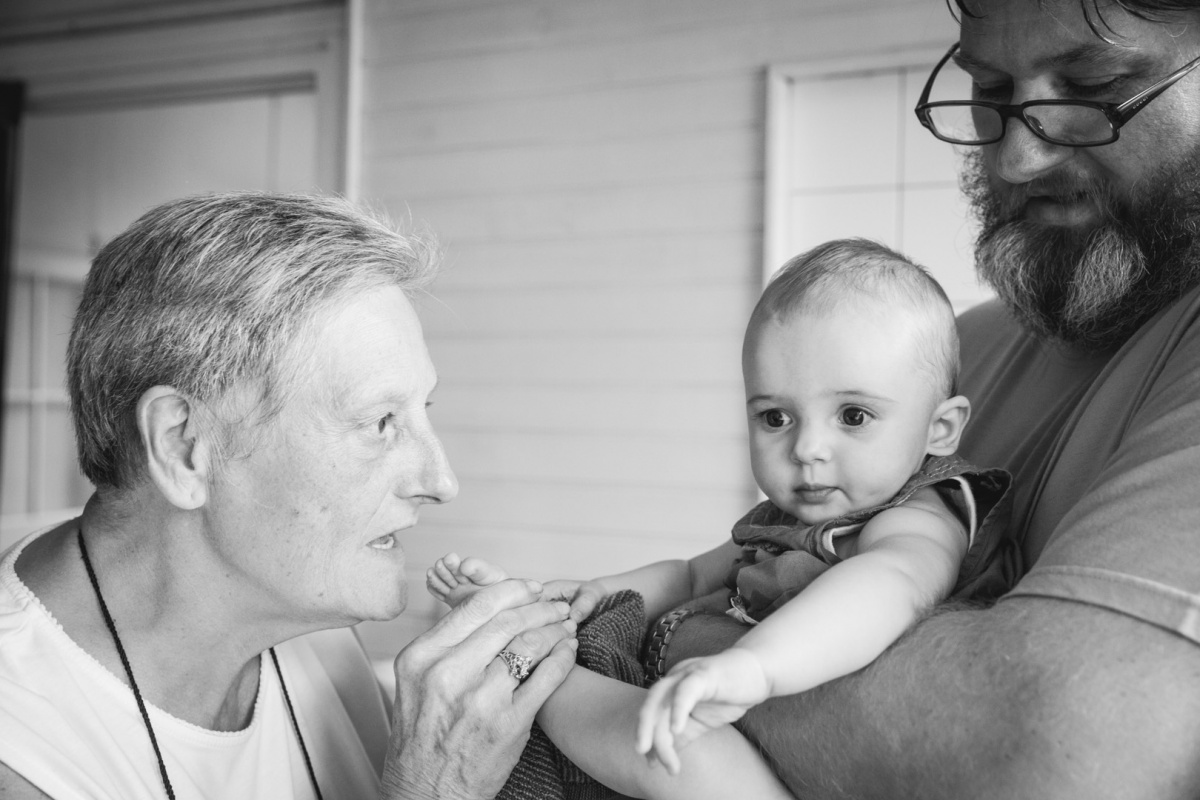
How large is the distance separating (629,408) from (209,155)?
11.0ft

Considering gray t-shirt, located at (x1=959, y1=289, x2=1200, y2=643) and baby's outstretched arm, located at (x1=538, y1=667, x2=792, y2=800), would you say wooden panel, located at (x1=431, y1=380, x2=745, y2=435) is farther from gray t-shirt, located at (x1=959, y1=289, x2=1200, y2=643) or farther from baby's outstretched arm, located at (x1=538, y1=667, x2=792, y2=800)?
baby's outstretched arm, located at (x1=538, y1=667, x2=792, y2=800)

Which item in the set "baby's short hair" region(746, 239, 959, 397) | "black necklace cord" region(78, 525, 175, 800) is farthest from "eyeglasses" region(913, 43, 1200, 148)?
"black necklace cord" region(78, 525, 175, 800)

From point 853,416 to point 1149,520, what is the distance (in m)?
0.42

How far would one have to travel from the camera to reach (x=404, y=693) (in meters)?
1.38

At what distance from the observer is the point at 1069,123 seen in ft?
4.25

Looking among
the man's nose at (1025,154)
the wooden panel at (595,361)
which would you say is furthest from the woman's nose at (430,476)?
the wooden panel at (595,361)

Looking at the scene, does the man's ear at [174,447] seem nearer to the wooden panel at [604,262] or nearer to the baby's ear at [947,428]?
the baby's ear at [947,428]

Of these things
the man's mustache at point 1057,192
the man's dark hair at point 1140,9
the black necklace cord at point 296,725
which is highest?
the man's dark hair at point 1140,9

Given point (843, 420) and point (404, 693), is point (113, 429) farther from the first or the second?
point (843, 420)

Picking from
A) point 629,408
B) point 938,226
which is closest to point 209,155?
point 629,408

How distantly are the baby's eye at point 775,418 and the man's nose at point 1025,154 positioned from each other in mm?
419

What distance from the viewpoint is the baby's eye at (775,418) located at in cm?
133

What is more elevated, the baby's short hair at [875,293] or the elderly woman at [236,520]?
the baby's short hair at [875,293]

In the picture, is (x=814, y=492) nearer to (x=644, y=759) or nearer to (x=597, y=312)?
(x=644, y=759)
